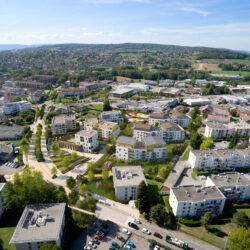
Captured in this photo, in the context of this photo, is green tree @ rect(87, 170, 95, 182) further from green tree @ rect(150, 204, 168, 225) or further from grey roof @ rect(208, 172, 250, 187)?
grey roof @ rect(208, 172, 250, 187)

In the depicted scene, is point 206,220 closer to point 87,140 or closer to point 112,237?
point 112,237

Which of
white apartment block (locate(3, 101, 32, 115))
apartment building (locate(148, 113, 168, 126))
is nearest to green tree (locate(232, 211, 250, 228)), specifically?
apartment building (locate(148, 113, 168, 126))

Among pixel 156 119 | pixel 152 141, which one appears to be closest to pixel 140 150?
pixel 152 141

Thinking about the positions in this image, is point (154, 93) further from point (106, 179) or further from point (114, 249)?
point (114, 249)

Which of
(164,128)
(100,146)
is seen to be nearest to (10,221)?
(100,146)

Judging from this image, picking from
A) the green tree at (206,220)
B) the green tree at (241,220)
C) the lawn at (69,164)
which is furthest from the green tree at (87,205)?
the green tree at (241,220)

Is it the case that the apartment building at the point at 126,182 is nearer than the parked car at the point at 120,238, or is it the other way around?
the parked car at the point at 120,238

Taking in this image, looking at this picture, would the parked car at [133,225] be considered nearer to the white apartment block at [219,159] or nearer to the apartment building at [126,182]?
the apartment building at [126,182]
